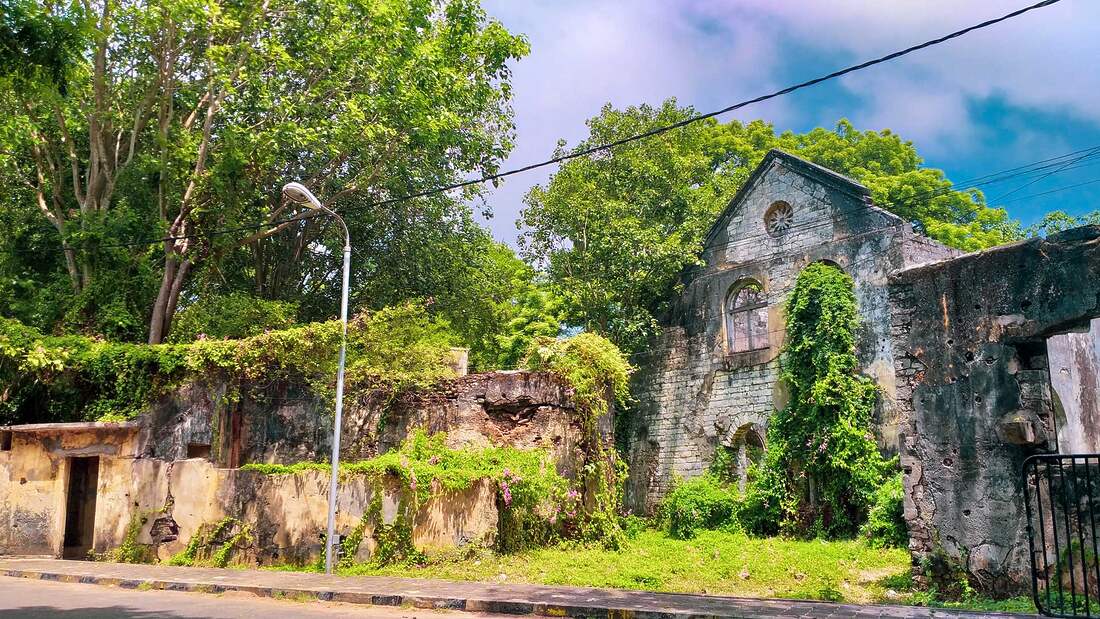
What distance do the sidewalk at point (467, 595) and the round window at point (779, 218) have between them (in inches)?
474

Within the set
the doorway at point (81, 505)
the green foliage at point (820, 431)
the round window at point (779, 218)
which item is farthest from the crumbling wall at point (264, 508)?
the round window at point (779, 218)

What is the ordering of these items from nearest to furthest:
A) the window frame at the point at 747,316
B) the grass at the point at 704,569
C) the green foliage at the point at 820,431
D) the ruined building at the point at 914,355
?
the ruined building at the point at 914,355 → the grass at the point at 704,569 → the green foliage at the point at 820,431 → the window frame at the point at 747,316

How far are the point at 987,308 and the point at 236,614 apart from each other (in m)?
8.83

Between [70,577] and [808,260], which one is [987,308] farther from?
[70,577]

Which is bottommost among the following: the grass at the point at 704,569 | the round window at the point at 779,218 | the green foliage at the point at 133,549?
the grass at the point at 704,569

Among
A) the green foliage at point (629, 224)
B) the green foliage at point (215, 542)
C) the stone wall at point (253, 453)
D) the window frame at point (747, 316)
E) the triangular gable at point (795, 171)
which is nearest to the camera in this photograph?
the stone wall at point (253, 453)

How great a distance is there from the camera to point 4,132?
39.2 feet

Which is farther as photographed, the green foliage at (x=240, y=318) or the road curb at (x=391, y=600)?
the green foliage at (x=240, y=318)

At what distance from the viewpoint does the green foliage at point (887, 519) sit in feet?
52.8

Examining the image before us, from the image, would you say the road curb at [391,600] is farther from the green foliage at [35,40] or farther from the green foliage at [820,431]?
the green foliage at [820,431]

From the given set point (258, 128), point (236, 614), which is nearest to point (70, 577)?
point (236, 614)

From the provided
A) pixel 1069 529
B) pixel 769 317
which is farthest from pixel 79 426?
pixel 1069 529

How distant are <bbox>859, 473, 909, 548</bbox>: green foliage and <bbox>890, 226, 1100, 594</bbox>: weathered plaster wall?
6228 millimetres

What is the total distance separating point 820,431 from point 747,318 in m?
3.65
